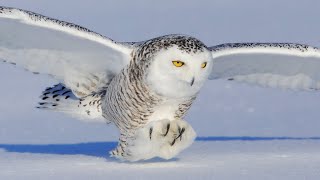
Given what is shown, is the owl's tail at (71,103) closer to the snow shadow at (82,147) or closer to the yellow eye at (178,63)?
the snow shadow at (82,147)

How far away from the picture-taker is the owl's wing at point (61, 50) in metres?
14.5

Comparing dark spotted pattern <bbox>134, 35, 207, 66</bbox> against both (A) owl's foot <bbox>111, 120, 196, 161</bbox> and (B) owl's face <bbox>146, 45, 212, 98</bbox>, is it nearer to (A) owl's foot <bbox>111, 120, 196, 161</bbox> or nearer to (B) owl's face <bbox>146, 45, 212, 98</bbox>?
(B) owl's face <bbox>146, 45, 212, 98</bbox>

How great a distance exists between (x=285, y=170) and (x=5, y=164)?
2799 millimetres

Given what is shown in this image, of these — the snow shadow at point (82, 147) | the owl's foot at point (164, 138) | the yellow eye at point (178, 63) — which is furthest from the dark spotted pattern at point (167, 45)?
the snow shadow at point (82, 147)

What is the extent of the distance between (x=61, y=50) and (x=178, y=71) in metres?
1.72

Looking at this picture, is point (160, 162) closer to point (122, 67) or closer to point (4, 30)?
point (122, 67)

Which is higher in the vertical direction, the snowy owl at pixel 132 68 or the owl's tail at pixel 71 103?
the snowy owl at pixel 132 68

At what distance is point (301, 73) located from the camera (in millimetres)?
16406

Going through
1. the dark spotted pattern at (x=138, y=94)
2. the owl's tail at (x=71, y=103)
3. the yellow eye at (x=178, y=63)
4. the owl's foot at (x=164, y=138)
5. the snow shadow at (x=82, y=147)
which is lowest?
the snow shadow at (x=82, y=147)

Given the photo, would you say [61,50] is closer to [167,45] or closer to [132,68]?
[132,68]

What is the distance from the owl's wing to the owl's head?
0.64 m

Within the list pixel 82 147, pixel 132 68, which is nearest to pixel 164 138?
pixel 132 68

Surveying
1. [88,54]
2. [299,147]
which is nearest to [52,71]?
[88,54]

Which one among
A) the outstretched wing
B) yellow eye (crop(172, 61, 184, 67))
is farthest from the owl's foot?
the outstretched wing
